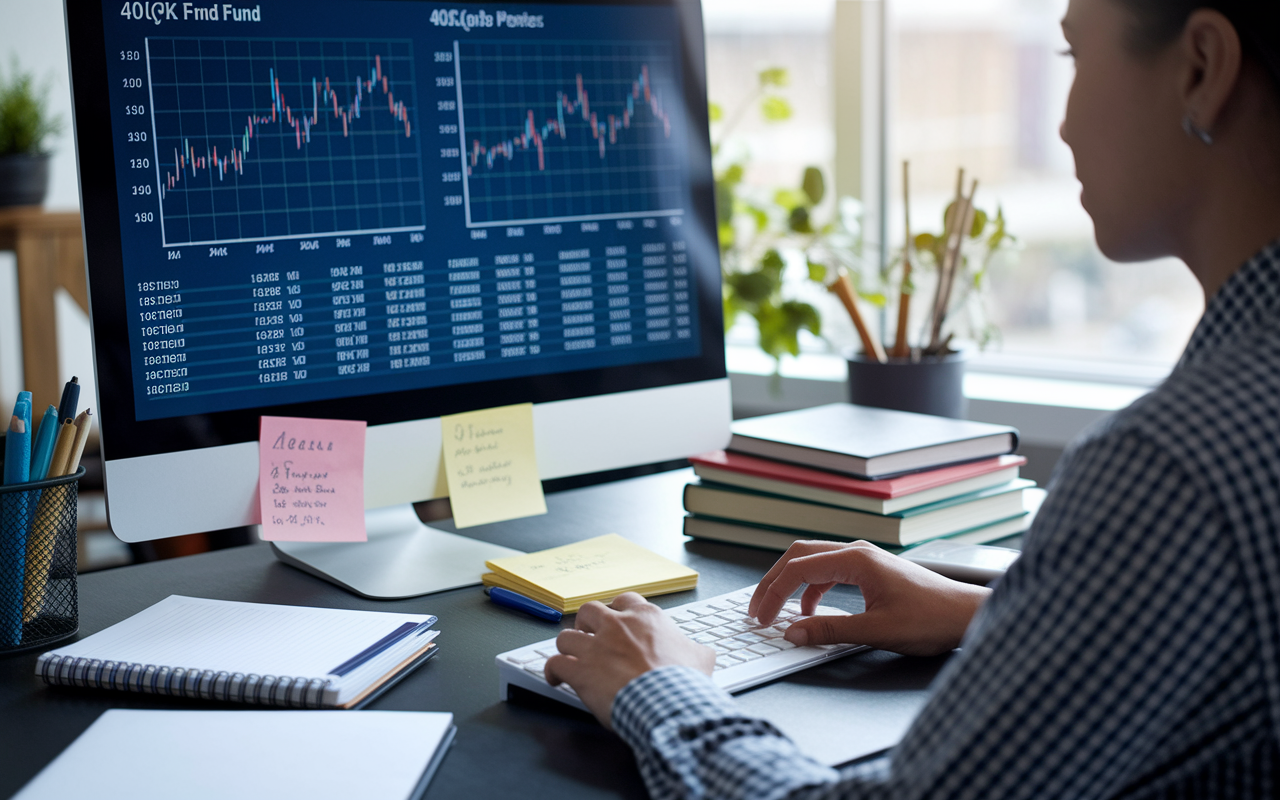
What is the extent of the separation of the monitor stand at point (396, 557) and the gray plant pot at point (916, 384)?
576 mm

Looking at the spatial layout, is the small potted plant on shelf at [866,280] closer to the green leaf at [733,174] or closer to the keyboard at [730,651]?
the green leaf at [733,174]

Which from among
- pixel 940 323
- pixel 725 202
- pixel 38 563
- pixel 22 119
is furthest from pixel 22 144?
pixel 940 323

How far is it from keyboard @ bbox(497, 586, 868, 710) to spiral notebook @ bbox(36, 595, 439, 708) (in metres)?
0.09

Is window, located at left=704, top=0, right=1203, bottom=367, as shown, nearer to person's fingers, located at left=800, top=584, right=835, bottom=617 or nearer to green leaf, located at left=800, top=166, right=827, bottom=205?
green leaf, located at left=800, top=166, right=827, bottom=205

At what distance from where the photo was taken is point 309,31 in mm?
1008

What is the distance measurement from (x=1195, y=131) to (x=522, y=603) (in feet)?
2.03

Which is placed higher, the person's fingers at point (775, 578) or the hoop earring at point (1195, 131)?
the hoop earring at point (1195, 131)

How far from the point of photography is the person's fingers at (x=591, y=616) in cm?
78

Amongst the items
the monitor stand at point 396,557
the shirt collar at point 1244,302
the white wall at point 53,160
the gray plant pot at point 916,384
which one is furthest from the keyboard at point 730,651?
Result: the white wall at point 53,160

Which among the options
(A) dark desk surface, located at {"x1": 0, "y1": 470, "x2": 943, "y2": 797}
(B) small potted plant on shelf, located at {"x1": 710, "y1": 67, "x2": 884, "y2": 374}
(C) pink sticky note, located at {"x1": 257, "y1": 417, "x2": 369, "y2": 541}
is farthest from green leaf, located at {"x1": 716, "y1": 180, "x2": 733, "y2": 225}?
(C) pink sticky note, located at {"x1": 257, "y1": 417, "x2": 369, "y2": 541}

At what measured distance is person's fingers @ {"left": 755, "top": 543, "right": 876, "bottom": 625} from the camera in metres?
0.87

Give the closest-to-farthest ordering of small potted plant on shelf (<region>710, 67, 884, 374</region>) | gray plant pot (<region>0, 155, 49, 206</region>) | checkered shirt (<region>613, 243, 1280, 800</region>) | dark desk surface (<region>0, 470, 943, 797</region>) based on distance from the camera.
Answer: checkered shirt (<region>613, 243, 1280, 800</region>), dark desk surface (<region>0, 470, 943, 797</region>), small potted plant on shelf (<region>710, 67, 884, 374</region>), gray plant pot (<region>0, 155, 49, 206</region>)

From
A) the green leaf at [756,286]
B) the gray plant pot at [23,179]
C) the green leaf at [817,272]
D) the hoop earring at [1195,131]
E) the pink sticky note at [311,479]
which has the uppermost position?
the gray plant pot at [23,179]

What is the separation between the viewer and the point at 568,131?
3.74 feet
